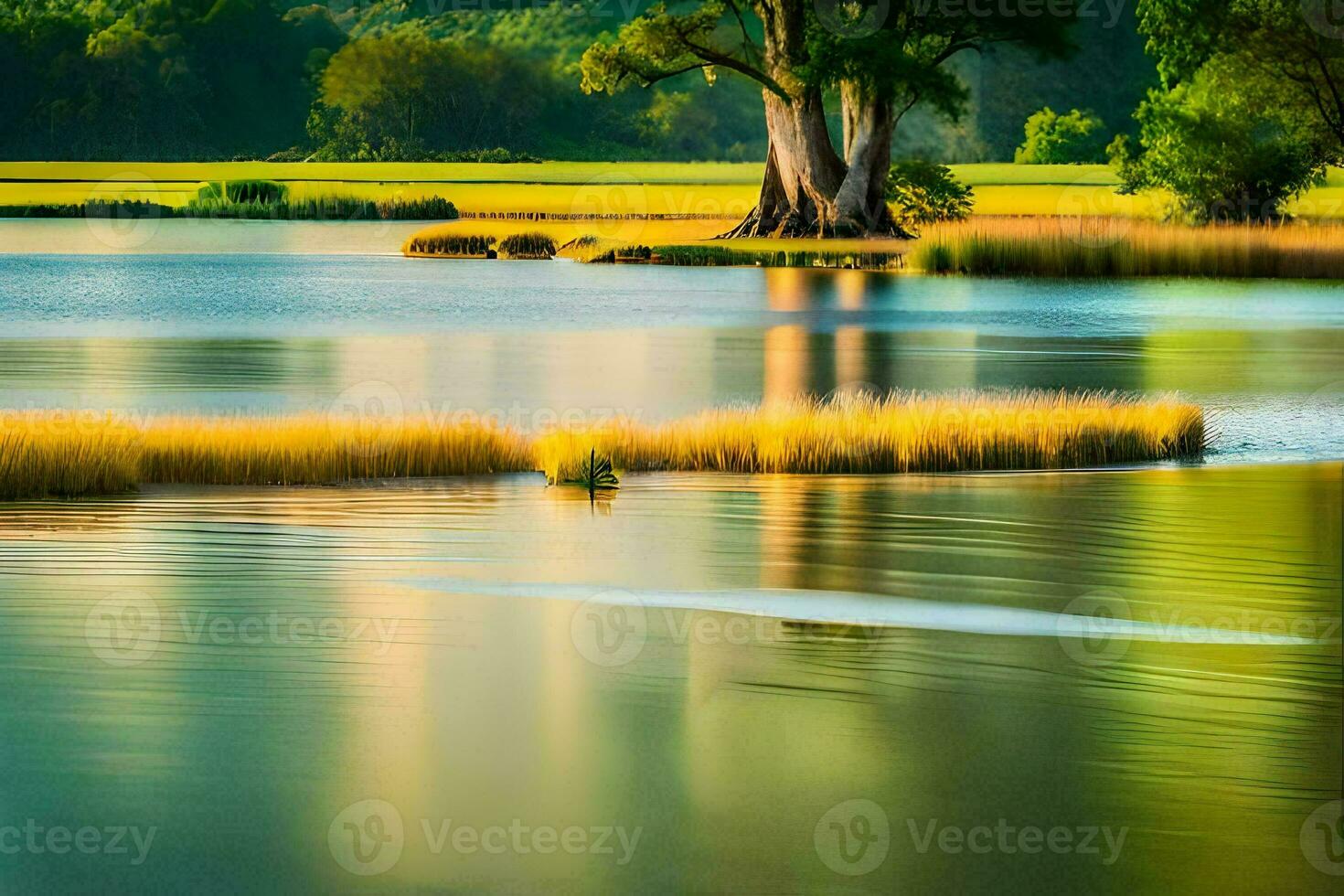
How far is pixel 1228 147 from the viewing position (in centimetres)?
5231

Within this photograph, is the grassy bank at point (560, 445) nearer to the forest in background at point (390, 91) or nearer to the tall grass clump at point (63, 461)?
the tall grass clump at point (63, 461)

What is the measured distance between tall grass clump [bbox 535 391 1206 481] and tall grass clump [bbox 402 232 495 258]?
A: 162ft

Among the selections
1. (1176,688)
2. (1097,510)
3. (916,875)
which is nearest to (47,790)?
(916,875)

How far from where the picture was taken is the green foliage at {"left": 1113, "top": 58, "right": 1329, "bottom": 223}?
52.2 meters

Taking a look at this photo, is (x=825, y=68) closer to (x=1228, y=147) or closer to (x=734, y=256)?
(x=734, y=256)

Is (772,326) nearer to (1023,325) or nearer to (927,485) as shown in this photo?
(1023,325)

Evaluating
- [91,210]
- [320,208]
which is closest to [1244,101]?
[320,208]

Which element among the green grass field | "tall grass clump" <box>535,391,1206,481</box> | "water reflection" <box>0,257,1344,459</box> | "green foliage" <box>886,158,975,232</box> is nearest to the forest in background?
the green grass field

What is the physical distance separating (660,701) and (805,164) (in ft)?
166

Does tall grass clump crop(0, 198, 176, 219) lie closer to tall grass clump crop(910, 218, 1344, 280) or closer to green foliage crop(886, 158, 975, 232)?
green foliage crop(886, 158, 975, 232)

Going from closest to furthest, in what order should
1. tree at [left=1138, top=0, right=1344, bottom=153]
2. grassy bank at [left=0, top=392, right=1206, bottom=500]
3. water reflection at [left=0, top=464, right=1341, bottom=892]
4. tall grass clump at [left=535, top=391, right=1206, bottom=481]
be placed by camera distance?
water reflection at [left=0, top=464, right=1341, bottom=892], grassy bank at [left=0, top=392, right=1206, bottom=500], tall grass clump at [left=535, top=391, right=1206, bottom=481], tree at [left=1138, top=0, right=1344, bottom=153]

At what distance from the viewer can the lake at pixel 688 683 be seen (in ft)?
22.4

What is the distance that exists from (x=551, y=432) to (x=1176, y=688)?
30.7 feet

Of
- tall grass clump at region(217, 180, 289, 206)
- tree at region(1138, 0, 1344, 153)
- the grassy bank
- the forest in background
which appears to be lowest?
the grassy bank
